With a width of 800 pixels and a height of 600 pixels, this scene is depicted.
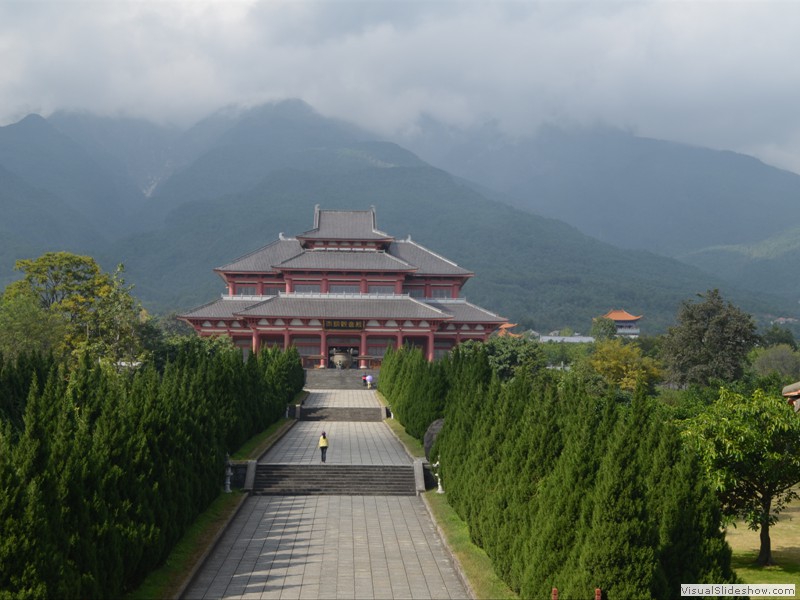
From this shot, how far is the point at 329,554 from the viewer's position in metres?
17.5

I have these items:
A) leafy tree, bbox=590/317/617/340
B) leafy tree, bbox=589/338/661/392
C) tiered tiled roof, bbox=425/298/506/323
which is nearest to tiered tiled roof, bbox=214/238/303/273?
tiered tiled roof, bbox=425/298/506/323

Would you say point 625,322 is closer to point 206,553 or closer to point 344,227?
point 344,227

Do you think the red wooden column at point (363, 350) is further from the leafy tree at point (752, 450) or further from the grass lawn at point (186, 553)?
the leafy tree at point (752, 450)

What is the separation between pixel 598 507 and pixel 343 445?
19459mm

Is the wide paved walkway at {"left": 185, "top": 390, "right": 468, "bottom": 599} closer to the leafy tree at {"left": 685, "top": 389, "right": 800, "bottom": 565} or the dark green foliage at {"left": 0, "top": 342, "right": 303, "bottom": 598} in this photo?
the dark green foliage at {"left": 0, "top": 342, "right": 303, "bottom": 598}

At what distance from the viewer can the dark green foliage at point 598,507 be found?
11883 millimetres

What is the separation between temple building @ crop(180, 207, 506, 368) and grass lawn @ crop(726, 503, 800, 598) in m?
33.4

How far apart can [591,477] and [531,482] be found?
233 centimetres

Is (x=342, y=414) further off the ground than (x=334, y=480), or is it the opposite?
(x=342, y=414)

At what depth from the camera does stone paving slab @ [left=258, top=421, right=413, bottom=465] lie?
2717 centimetres

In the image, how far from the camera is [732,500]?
18.2 m

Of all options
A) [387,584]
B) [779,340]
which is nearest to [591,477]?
[387,584]

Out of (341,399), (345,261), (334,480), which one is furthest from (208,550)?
(345,261)

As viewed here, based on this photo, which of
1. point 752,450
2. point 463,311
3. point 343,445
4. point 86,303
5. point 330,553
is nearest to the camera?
point 752,450
